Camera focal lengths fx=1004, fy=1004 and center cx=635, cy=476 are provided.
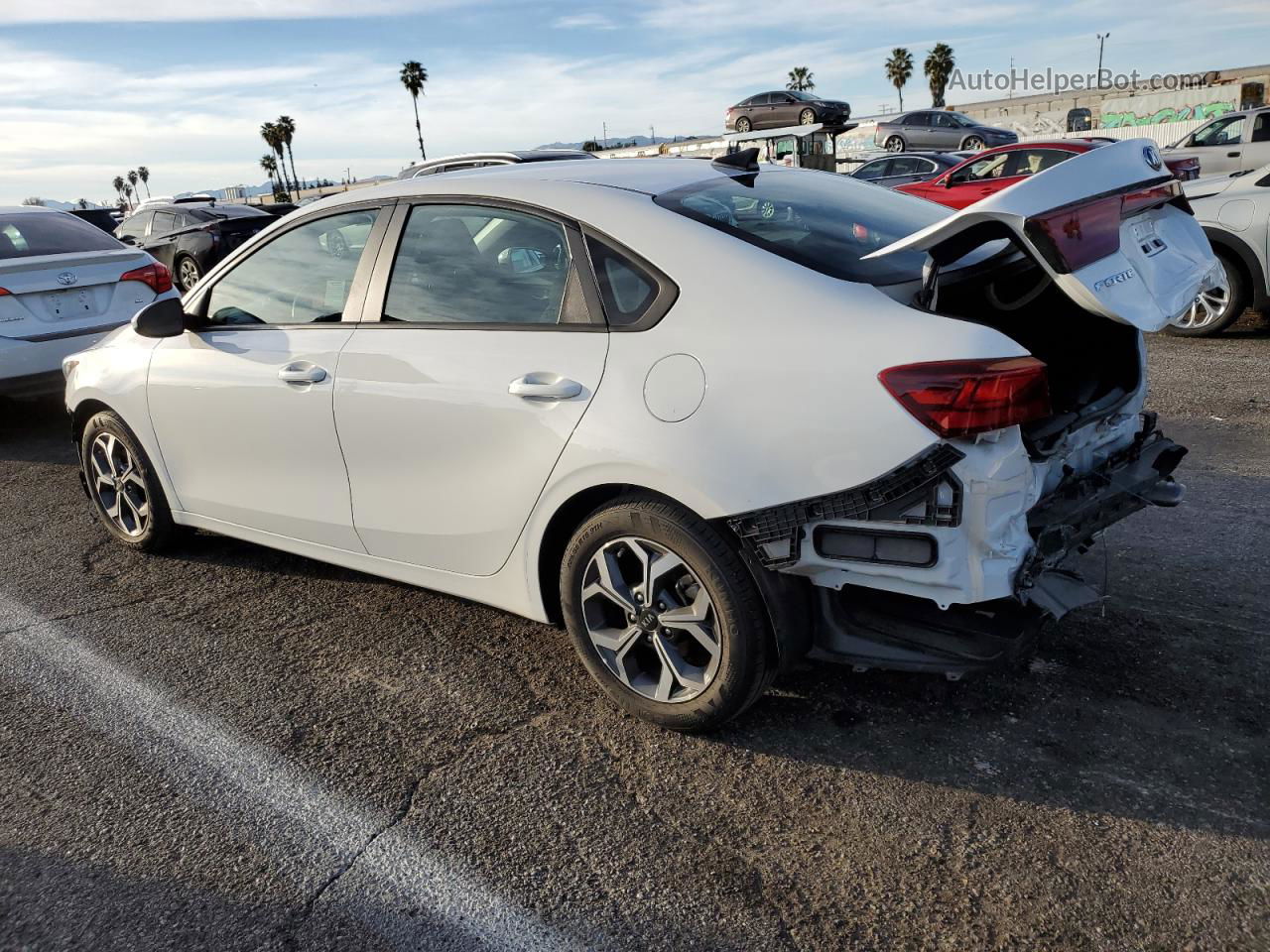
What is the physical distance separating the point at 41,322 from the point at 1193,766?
712 centimetres

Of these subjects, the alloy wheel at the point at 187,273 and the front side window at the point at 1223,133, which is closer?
the front side window at the point at 1223,133

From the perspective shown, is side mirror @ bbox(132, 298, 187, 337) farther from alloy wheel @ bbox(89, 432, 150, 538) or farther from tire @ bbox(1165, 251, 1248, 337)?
tire @ bbox(1165, 251, 1248, 337)

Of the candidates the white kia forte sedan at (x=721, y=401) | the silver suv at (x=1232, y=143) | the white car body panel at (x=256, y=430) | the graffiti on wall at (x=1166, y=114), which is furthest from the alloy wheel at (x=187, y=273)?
the graffiti on wall at (x=1166, y=114)

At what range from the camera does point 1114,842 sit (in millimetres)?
2451

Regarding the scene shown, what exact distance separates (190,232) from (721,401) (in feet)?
51.1

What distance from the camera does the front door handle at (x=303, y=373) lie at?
141 inches

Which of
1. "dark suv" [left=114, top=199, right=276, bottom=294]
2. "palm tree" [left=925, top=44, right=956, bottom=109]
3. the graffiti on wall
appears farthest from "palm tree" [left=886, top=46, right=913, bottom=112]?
"dark suv" [left=114, top=199, right=276, bottom=294]

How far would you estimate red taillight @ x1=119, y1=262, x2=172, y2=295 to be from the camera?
7348 mm

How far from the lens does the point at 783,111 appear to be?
103 ft

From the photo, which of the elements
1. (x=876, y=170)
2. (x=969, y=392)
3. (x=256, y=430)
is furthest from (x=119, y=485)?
(x=876, y=170)

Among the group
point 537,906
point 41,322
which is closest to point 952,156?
point 41,322

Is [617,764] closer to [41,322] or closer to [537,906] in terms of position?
[537,906]

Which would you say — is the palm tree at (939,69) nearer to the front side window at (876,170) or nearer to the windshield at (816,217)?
the front side window at (876,170)

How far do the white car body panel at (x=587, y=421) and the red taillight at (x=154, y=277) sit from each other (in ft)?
11.6
